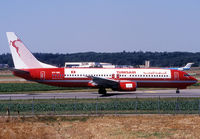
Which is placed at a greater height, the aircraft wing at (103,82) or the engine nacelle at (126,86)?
the aircraft wing at (103,82)

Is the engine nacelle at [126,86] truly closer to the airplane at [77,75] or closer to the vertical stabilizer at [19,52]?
the airplane at [77,75]

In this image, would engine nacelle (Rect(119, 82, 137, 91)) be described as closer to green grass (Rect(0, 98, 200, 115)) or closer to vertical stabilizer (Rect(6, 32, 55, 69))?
green grass (Rect(0, 98, 200, 115))

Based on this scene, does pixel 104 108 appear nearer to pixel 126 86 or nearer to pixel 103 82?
pixel 126 86

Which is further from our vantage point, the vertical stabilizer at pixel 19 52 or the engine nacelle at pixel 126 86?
the vertical stabilizer at pixel 19 52

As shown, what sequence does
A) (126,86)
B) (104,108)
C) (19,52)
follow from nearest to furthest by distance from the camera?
1. (104,108)
2. (126,86)
3. (19,52)

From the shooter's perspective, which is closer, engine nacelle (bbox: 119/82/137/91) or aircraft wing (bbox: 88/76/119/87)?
aircraft wing (bbox: 88/76/119/87)

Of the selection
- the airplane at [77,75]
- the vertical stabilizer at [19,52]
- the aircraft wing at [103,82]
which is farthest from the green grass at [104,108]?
the vertical stabilizer at [19,52]

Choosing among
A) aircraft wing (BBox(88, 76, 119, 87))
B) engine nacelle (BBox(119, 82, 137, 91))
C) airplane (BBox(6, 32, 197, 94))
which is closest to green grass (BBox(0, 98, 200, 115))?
engine nacelle (BBox(119, 82, 137, 91))

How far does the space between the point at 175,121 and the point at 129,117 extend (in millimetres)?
3923

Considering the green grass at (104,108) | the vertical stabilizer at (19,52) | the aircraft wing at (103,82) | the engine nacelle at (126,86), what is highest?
the vertical stabilizer at (19,52)

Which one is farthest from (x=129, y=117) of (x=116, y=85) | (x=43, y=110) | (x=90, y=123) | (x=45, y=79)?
(x=45, y=79)

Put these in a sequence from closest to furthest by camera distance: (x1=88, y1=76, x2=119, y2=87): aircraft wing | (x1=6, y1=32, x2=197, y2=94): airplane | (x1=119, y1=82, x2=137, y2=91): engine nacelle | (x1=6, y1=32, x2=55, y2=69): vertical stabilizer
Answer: (x1=88, y1=76, x2=119, y2=87): aircraft wing < (x1=119, y1=82, x2=137, y2=91): engine nacelle < (x1=6, y1=32, x2=197, y2=94): airplane < (x1=6, y1=32, x2=55, y2=69): vertical stabilizer

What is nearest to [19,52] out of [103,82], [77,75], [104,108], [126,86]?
[77,75]

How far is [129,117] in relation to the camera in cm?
2981
